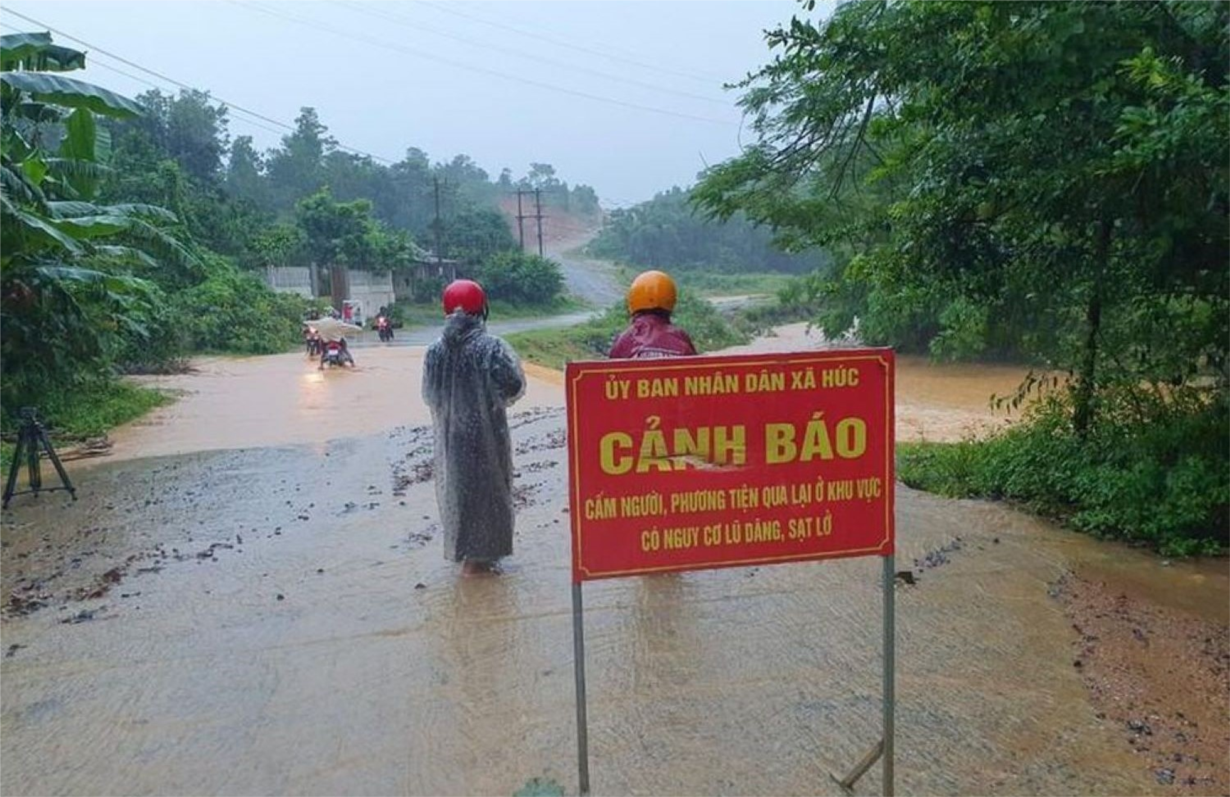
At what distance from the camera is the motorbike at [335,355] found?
24.7 meters

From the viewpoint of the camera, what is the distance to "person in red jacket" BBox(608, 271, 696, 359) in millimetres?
5199

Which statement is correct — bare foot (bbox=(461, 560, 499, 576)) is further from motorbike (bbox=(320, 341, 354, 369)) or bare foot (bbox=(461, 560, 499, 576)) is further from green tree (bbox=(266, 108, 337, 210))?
green tree (bbox=(266, 108, 337, 210))

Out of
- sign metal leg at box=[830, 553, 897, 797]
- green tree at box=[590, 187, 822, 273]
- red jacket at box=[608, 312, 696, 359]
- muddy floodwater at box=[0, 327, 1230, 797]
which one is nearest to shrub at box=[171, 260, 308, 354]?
muddy floodwater at box=[0, 327, 1230, 797]

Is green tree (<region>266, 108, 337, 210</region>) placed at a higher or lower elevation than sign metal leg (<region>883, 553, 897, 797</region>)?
higher

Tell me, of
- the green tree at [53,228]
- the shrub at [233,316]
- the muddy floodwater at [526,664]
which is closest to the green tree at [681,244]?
the shrub at [233,316]

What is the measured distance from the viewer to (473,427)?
17.9ft

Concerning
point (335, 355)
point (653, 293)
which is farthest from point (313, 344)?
point (653, 293)

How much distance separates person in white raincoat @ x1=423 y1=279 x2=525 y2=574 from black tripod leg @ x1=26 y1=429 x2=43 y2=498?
4.79 meters

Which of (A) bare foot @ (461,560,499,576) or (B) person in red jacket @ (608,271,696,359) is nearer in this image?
(B) person in red jacket @ (608,271,696,359)

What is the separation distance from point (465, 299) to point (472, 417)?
66cm

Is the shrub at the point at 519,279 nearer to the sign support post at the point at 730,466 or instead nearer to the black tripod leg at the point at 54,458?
the black tripod leg at the point at 54,458

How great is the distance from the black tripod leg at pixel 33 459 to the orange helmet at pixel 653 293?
5935 mm

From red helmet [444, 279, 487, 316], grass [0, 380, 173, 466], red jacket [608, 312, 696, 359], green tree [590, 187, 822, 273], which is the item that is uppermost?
green tree [590, 187, 822, 273]

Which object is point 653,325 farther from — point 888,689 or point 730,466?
point 888,689
